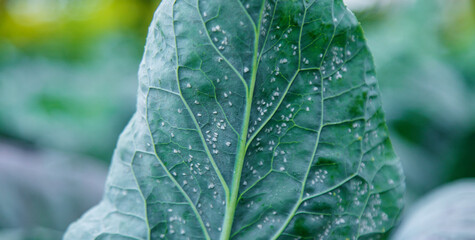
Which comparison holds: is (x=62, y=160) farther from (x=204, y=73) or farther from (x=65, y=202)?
(x=204, y=73)

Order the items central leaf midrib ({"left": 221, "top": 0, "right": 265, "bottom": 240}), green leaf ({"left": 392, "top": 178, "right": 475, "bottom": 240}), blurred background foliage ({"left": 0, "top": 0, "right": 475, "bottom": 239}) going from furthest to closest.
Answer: blurred background foliage ({"left": 0, "top": 0, "right": 475, "bottom": 239}) → green leaf ({"left": 392, "top": 178, "right": 475, "bottom": 240}) → central leaf midrib ({"left": 221, "top": 0, "right": 265, "bottom": 240})

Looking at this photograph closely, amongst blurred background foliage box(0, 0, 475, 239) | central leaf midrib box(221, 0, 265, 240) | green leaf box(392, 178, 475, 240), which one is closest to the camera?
central leaf midrib box(221, 0, 265, 240)

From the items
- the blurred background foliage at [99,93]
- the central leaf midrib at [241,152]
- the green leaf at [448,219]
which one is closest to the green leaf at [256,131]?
the central leaf midrib at [241,152]

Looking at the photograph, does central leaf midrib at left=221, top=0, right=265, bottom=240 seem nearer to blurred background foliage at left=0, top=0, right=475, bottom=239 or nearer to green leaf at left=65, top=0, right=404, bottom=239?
green leaf at left=65, top=0, right=404, bottom=239

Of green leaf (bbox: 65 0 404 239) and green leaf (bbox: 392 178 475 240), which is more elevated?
green leaf (bbox: 65 0 404 239)

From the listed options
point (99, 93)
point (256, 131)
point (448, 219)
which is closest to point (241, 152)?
point (256, 131)

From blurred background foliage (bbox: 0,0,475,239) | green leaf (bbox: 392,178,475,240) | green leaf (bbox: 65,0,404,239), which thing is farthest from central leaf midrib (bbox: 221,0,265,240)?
blurred background foliage (bbox: 0,0,475,239)

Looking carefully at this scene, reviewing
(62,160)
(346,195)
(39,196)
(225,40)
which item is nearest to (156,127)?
(225,40)
